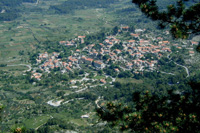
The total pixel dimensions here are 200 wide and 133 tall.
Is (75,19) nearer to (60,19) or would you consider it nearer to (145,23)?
(60,19)

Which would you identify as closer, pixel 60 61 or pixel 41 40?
pixel 60 61

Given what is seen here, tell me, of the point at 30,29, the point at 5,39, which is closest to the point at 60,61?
the point at 5,39

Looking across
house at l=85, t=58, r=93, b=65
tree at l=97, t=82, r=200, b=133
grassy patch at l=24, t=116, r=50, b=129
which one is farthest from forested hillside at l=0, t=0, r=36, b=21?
tree at l=97, t=82, r=200, b=133

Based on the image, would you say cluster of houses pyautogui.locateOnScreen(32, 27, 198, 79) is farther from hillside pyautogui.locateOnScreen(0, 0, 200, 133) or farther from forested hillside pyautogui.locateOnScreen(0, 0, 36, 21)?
forested hillside pyautogui.locateOnScreen(0, 0, 36, 21)

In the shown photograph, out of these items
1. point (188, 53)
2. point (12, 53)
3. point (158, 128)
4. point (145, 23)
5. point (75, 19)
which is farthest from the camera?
point (75, 19)

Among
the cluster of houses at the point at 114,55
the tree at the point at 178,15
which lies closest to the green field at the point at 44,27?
the cluster of houses at the point at 114,55

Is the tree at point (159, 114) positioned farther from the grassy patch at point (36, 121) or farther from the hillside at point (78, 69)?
the grassy patch at point (36, 121)
